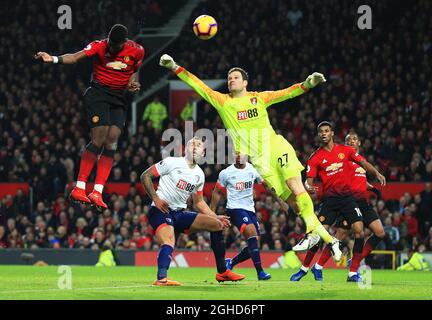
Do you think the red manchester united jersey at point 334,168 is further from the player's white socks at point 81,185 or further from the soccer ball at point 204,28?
the player's white socks at point 81,185

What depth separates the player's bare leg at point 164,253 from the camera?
1409 cm

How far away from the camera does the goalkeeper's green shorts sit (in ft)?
45.1

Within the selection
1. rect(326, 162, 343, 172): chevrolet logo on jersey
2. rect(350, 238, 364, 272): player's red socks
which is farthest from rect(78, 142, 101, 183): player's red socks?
A: rect(350, 238, 364, 272): player's red socks

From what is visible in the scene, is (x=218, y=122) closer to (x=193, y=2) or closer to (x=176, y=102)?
(x=176, y=102)

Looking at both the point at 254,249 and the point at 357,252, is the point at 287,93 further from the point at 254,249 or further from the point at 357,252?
the point at 357,252

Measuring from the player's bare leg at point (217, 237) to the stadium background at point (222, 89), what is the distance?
30.6ft

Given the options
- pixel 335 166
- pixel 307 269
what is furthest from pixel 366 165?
pixel 307 269

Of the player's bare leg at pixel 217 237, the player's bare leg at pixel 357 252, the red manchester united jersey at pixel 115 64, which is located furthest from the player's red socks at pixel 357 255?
the red manchester united jersey at pixel 115 64

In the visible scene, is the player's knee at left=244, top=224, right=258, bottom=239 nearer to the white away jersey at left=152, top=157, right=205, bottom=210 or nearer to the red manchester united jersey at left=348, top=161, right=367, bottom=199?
the red manchester united jersey at left=348, top=161, right=367, bottom=199

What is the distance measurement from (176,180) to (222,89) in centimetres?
1602

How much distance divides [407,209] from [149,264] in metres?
6.67

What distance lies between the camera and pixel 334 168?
55.0ft

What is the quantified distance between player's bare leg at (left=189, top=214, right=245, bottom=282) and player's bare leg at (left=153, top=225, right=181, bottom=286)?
465 mm
